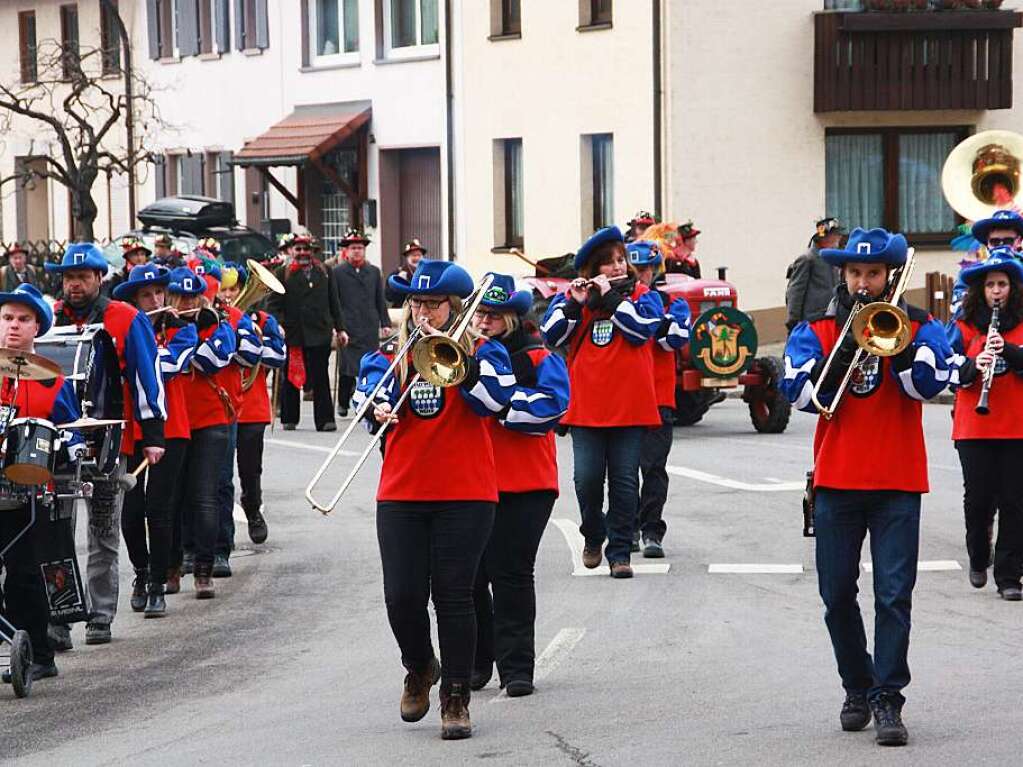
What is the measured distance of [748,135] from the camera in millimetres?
32062

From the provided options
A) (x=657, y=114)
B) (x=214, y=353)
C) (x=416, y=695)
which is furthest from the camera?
(x=657, y=114)

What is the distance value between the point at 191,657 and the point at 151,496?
1.43 m

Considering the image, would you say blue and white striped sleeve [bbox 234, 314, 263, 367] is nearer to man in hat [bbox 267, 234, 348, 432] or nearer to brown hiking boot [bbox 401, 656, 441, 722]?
brown hiking boot [bbox 401, 656, 441, 722]

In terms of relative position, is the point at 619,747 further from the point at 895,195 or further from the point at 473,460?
the point at 895,195

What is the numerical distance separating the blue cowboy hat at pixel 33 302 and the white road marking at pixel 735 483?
7520 millimetres

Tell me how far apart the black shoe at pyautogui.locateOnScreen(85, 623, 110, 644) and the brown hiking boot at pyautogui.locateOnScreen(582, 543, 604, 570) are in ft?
9.75

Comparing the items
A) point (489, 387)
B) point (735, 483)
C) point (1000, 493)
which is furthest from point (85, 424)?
point (735, 483)

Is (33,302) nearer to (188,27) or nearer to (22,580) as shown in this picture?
(22,580)

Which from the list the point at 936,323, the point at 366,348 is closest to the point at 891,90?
the point at 366,348

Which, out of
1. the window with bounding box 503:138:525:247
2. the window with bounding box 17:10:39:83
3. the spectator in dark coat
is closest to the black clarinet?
the spectator in dark coat

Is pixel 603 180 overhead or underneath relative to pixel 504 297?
overhead

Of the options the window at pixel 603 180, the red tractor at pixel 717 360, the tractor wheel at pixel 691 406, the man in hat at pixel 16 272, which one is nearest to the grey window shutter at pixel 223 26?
the window at pixel 603 180

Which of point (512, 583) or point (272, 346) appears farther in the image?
point (272, 346)

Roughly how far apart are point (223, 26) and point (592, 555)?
3204 cm
